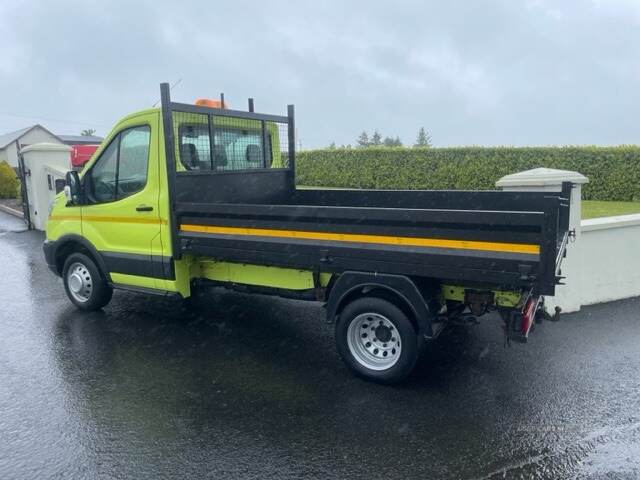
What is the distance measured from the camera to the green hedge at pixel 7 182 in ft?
70.9

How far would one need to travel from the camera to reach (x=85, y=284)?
6566 mm

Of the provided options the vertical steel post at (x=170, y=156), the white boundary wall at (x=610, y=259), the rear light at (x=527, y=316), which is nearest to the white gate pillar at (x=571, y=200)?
the white boundary wall at (x=610, y=259)

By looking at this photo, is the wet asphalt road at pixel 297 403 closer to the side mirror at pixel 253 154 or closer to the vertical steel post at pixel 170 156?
the vertical steel post at pixel 170 156

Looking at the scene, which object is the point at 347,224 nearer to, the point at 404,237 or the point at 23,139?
the point at 404,237

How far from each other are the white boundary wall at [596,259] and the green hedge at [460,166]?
8458mm

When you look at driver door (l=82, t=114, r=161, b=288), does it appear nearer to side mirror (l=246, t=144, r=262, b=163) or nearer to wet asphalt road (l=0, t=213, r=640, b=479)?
wet asphalt road (l=0, t=213, r=640, b=479)

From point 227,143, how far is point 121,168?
1.22 m

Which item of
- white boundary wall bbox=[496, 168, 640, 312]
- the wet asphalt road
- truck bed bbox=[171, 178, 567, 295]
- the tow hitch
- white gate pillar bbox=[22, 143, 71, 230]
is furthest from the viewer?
white gate pillar bbox=[22, 143, 71, 230]

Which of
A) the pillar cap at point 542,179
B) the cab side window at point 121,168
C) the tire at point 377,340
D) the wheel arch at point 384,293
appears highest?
the cab side window at point 121,168

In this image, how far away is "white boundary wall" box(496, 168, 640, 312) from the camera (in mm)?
5961

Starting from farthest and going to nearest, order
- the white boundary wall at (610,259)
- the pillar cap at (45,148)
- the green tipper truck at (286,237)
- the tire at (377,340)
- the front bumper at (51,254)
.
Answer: the pillar cap at (45,148)
the front bumper at (51,254)
the white boundary wall at (610,259)
the tire at (377,340)
the green tipper truck at (286,237)

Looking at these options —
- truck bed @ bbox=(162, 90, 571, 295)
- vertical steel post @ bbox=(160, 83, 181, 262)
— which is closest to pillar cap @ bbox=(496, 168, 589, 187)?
truck bed @ bbox=(162, 90, 571, 295)

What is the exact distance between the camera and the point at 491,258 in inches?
151

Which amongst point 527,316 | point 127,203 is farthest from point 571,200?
point 127,203
